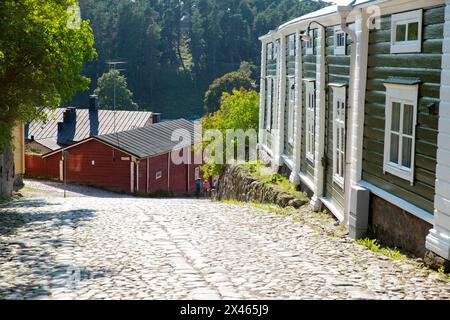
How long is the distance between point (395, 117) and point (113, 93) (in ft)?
254

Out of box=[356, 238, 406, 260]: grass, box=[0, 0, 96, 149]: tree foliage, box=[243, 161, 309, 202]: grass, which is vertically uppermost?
box=[0, 0, 96, 149]: tree foliage

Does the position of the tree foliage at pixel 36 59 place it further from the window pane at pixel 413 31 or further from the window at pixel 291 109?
the window pane at pixel 413 31

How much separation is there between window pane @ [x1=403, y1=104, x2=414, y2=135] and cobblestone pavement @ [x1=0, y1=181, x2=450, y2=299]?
1.81 m

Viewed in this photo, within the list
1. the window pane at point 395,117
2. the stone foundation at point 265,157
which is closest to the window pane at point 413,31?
the window pane at point 395,117

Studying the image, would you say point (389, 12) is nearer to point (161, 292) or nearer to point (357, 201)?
point (357, 201)

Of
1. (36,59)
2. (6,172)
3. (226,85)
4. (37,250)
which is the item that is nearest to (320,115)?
(36,59)

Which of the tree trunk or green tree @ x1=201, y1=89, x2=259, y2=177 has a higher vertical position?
green tree @ x1=201, y1=89, x2=259, y2=177

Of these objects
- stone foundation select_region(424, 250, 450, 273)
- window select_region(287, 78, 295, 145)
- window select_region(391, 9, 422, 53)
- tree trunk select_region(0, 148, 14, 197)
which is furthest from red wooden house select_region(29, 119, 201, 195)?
stone foundation select_region(424, 250, 450, 273)

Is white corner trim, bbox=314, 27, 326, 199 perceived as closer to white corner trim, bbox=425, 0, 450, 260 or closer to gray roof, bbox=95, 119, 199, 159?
white corner trim, bbox=425, 0, 450, 260

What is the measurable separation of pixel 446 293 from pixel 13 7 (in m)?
11.7

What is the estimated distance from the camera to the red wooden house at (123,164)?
133 feet

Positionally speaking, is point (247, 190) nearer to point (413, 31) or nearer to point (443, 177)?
point (413, 31)

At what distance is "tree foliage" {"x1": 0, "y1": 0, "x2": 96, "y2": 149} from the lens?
16578 millimetres

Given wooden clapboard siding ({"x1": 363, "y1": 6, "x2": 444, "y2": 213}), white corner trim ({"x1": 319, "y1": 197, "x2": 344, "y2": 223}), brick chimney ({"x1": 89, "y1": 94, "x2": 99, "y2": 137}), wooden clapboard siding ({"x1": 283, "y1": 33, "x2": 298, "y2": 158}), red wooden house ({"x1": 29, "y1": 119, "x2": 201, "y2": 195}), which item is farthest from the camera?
brick chimney ({"x1": 89, "y1": 94, "x2": 99, "y2": 137})
